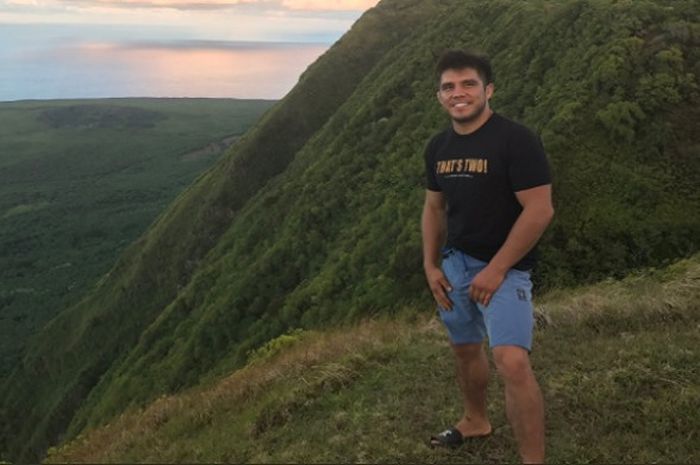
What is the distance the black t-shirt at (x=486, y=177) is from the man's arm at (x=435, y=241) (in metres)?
0.29

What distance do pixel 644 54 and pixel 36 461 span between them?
36.5 metres

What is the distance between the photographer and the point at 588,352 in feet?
26.1

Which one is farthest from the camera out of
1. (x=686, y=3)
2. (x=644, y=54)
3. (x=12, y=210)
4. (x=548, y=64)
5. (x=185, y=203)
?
(x=12, y=210)

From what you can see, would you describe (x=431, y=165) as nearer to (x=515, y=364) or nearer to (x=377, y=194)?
(x=515, y=364)

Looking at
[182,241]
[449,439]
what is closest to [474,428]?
[449,439]

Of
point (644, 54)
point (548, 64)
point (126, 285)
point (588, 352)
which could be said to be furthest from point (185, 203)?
point (588, 352)

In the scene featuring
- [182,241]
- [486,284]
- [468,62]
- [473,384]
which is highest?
[468,62]

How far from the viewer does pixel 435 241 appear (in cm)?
560

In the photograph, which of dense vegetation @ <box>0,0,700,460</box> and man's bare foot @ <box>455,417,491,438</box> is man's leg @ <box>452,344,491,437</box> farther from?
dense vegetation @ <box>0,0,700,460</box>

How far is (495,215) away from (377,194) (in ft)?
63.9

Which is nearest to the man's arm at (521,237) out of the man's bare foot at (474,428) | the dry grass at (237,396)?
the man's bare foot at (474,428)

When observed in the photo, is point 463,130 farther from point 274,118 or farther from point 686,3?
point 274,118

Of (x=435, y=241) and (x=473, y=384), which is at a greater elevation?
(x=435, y=241)

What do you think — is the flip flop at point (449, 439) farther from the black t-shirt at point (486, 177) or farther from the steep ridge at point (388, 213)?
the steep ridge at point (388, 213)
